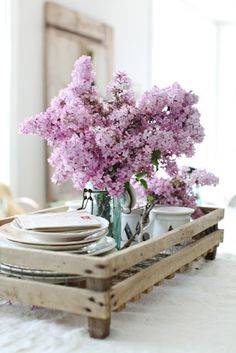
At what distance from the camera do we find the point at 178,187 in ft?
4.49

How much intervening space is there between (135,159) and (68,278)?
11.8 inches

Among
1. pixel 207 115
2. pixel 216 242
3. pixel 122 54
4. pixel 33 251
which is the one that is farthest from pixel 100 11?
pixel 33 251

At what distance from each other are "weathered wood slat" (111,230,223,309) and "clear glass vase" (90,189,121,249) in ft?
0.47

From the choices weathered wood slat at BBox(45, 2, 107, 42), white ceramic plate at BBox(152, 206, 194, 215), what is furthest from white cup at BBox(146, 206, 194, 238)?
weathered wood slat at BBox(45, 2, 107, 42)

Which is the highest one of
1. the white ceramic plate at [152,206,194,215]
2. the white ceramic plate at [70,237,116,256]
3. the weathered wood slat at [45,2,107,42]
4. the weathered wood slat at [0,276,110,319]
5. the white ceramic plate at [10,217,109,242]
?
the weathered wood slat at [45,2,107,42]

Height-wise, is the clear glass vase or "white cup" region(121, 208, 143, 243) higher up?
the clear glass vase

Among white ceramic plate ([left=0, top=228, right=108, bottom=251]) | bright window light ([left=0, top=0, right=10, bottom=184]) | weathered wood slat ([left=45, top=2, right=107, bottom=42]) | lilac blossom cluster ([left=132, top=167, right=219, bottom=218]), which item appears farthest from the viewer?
weathered wood slat ([left=45, top=2, right=107, bottom=42])

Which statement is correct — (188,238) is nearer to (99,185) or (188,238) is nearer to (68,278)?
(99,185)

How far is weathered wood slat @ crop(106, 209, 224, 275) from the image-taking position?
32.5 inches

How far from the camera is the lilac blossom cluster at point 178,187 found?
4.33 feet

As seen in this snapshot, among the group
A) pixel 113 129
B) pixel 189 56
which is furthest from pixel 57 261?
pixel 189 56

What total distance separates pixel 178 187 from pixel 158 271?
0.42 meters

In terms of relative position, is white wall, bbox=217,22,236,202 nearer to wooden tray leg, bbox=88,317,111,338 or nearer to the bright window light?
the bright window light

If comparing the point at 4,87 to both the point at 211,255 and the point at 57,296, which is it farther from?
the point at 57,296
